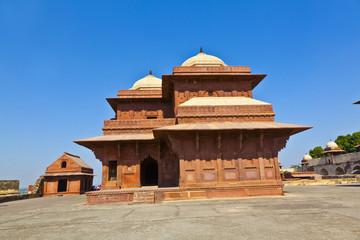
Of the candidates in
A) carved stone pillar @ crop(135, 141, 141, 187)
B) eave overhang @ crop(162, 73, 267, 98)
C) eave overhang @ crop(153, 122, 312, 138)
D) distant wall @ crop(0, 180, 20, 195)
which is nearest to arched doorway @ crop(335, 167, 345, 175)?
eave overhang @ crop(162, 73, 267, 98)

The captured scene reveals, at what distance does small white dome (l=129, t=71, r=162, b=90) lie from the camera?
2522 cm

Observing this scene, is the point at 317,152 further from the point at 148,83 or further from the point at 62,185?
the point at 62,185

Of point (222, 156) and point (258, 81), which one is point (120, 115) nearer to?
point (222, 156)

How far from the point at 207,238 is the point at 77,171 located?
1105 inches

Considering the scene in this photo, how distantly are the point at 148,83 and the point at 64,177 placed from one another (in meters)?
16.3

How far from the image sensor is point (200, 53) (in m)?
24.4

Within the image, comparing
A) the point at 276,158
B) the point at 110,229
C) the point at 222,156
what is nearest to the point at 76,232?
the point at 110,229

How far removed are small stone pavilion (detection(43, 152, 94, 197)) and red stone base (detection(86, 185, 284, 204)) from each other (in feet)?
58.7

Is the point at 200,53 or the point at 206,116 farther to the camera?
the point at 200,53

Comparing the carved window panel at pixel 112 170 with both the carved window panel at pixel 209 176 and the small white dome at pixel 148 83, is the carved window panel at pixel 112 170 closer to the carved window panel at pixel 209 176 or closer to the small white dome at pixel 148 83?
the carved window panel at pixel 209 176

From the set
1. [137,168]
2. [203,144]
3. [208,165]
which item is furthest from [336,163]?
[137,168]

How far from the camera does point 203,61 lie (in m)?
22.4

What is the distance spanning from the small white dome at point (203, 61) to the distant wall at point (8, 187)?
76.4 ft

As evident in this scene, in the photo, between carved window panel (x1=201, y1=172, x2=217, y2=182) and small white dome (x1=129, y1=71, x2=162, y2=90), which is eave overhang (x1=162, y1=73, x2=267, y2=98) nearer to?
small white dome (x1=129, y1=71, x2=162, y2=90)
